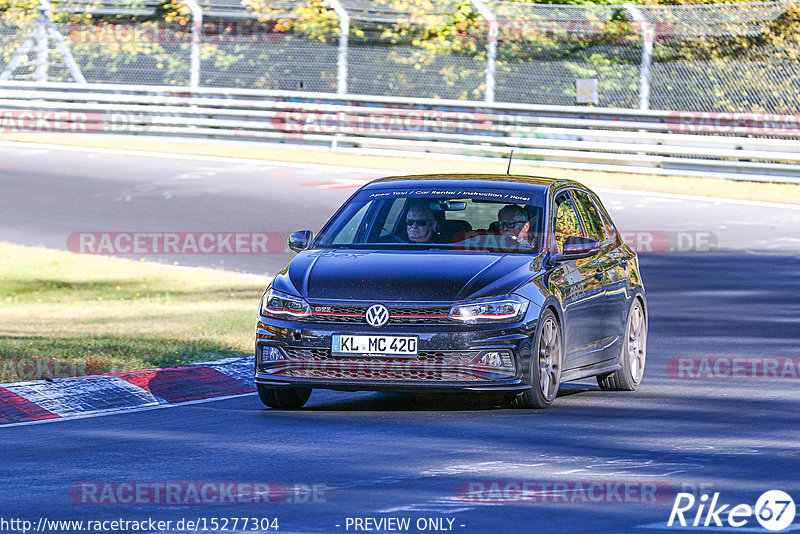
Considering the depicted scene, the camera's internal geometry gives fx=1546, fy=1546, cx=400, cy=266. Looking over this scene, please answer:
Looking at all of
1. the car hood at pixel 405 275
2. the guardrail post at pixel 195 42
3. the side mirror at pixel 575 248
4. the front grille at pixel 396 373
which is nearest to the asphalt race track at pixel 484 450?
the front grille at pixel 396 373

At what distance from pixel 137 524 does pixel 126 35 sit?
29712 mm

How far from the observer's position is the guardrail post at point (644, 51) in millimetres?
28141

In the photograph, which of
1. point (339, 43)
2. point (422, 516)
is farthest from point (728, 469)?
point (339, 43)

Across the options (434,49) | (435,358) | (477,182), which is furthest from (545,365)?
(434,49)

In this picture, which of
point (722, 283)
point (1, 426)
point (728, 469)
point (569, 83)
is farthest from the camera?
point (569, 83)

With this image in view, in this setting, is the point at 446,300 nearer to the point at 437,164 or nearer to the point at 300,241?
the point at 300,241

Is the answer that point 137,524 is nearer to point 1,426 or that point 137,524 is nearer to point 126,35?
point 1,426

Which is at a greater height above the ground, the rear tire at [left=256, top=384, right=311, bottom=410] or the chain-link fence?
the rear tire at [left=256, top=384, right=311, bottom=410]

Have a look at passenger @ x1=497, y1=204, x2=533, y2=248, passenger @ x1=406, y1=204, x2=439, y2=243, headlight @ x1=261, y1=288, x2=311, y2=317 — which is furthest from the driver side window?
headlight @ x1=261, y1=288, x2=311, y2=317

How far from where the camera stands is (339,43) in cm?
3098

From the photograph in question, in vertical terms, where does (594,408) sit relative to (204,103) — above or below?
above

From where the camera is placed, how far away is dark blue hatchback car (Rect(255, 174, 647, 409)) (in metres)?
9.55

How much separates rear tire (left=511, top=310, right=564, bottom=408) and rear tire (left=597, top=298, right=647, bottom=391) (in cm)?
123

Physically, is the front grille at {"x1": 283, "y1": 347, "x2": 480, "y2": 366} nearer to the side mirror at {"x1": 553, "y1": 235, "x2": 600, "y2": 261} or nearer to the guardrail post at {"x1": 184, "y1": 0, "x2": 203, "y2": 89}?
the side mirror at {"x1": 553, "y1": 235, "x2": 600, "y2": 261}
